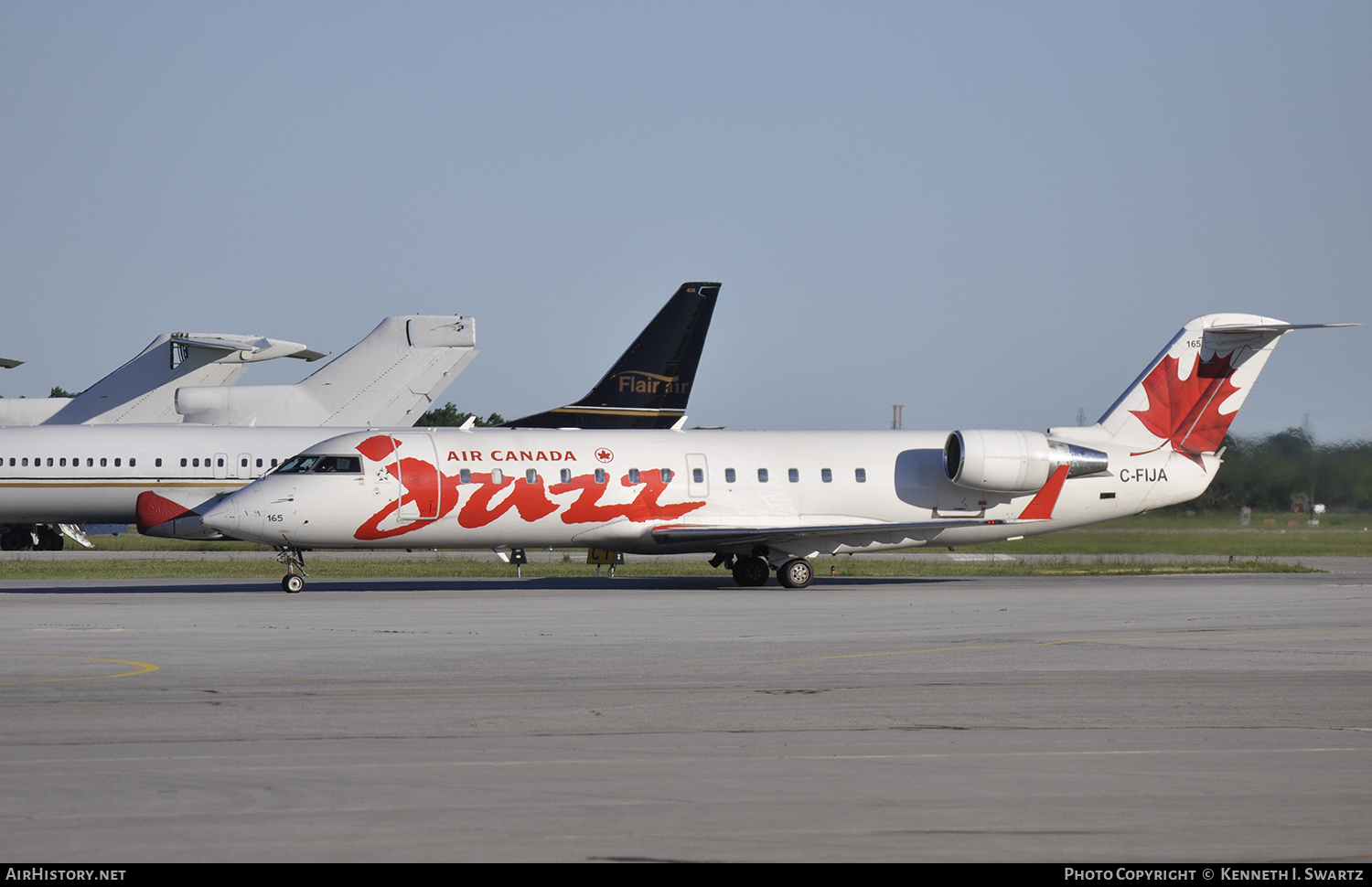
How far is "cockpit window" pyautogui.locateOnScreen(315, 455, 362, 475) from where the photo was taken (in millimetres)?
29438

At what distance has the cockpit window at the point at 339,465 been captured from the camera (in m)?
29.4

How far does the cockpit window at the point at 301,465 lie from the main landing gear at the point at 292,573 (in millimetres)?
1643

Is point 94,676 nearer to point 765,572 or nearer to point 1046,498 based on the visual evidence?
point 765,572

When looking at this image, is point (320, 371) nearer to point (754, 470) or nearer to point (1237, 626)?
point (754, 470)

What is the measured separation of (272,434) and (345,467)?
13.3 meters

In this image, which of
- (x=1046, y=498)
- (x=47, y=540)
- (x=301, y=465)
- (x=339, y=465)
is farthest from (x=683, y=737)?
(x=47, y=540)

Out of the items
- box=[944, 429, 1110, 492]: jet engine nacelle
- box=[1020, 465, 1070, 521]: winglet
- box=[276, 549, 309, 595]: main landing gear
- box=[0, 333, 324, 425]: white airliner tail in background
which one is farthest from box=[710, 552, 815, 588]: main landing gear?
box=[0, 333, 324, 425]: white airliner tail in background

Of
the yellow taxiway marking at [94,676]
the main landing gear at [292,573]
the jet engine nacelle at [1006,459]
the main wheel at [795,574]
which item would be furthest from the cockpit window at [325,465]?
the jet engine nacelle at [1006,459]

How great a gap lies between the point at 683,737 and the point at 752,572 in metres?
20.8

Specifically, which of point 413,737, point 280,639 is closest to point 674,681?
point 413,737

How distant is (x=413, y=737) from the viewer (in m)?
11.2

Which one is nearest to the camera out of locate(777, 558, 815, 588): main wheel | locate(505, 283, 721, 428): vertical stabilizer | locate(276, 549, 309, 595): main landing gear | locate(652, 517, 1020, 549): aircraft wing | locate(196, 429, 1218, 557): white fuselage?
locate(276, 549, 309, 595): main landing gear

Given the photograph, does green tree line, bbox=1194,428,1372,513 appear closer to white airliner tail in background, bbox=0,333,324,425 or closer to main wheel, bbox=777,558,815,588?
main wheel, bbox=777,558,815,588

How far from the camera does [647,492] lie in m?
31.2
